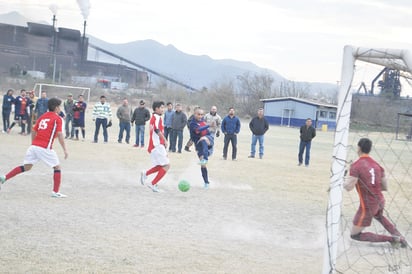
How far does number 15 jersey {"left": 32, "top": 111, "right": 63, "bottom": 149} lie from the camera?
432 inches

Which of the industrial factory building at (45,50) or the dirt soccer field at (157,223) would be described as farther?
the industrial factory building at (45,50)

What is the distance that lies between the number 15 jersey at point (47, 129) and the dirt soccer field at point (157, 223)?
1.02m

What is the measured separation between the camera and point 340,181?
6.44m

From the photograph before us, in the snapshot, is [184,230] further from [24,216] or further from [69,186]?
[69,186]

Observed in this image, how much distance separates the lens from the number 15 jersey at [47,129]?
36.0 ft

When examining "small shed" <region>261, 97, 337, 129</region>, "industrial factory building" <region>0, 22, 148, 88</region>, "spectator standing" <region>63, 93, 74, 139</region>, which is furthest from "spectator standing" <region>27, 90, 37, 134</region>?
"industrial factory building" <region>0, 22, 148, 88</region>

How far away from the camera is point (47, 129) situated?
11.0 metres

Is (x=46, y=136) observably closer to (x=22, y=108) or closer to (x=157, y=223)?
(x=157, y=223)

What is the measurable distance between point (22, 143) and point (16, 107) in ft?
12.8

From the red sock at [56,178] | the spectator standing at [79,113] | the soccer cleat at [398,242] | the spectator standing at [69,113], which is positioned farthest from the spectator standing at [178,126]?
the soccer cleat at [398,242]

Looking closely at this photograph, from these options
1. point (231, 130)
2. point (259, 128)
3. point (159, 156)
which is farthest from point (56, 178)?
point (259, 128)

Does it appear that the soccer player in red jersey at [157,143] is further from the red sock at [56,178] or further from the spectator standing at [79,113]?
the spectator standing at [79,113]

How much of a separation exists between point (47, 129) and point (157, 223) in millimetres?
2888

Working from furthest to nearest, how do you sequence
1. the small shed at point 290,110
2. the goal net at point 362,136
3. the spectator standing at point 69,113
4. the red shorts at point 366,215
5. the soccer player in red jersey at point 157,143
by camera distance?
the small shed at point 290,110, the spectator standing at point 69,113, the soccer player in red jersey at point 157,143, the red shorts at point 366,215, the goal net at point 362,136
